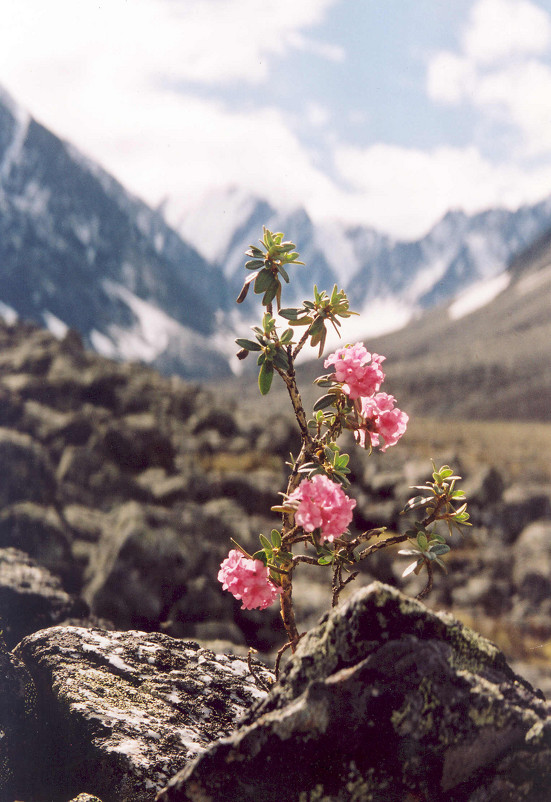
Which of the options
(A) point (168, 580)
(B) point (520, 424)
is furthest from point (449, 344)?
(A) point (168, 580)

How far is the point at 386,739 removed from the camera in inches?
128

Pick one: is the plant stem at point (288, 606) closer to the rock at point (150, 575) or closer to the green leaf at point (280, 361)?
the green leaf at point (280, 361)

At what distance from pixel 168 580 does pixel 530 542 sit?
19.0 metres

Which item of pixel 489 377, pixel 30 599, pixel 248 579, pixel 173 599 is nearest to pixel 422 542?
pixel 248 579

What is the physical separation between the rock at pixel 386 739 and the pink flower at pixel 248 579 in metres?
1.03

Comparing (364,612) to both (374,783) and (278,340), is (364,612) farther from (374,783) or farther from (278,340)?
(278,340)

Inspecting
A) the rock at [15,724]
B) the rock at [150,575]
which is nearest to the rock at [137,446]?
the rock at [150,575]

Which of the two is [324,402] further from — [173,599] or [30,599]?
[173,599]

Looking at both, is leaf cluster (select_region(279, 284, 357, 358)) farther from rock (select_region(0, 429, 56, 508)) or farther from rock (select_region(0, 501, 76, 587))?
rock (select_region(0, 429, 56, 508))

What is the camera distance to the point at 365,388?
4473mm

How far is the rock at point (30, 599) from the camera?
6.89 m

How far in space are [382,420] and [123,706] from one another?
278cm

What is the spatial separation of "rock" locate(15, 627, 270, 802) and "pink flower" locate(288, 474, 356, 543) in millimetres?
1820

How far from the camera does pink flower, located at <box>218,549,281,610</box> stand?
174 inches
